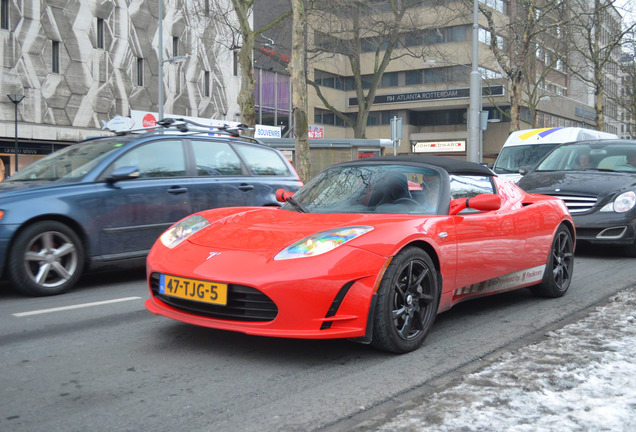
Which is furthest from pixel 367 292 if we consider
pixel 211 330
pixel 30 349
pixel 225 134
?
pixel 225 134

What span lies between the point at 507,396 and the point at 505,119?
53058 mm

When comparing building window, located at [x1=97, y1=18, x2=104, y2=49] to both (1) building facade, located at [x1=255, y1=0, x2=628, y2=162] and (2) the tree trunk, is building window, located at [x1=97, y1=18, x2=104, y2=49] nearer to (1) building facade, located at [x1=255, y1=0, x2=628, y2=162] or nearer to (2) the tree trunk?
(2) the tree trunk

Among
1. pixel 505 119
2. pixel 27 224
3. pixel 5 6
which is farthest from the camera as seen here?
pixel 505 119

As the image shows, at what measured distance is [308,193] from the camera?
16.9 feet

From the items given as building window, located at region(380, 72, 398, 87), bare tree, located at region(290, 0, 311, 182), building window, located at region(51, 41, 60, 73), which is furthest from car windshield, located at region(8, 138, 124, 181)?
building window, located at region(380, 72, 398, 87)

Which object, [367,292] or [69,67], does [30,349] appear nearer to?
[367,292]

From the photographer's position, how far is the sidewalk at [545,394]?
113 inches

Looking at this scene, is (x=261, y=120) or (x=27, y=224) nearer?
(x=27, y=224)

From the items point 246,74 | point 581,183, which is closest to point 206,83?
point 246,74

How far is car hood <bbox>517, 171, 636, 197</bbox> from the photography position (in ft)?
29.0

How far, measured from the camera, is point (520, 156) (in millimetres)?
16391

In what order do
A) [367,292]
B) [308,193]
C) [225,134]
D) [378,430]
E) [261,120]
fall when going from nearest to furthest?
[378,430] → [367,292] → [308,193] → [225,134] → [261,120]

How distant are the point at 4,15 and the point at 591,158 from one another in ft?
96.1

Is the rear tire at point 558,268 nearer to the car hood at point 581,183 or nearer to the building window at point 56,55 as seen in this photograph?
the car hood at point 581,183
